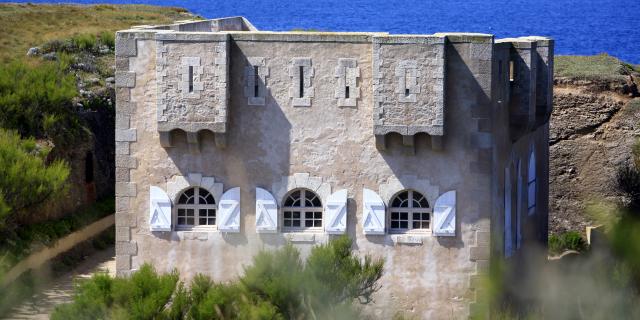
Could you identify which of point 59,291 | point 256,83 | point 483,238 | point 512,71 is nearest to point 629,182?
point 512,71

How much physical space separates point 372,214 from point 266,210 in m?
2.04

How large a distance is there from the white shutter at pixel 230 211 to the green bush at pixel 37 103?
11001 millimetres

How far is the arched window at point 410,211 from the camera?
91.5ft

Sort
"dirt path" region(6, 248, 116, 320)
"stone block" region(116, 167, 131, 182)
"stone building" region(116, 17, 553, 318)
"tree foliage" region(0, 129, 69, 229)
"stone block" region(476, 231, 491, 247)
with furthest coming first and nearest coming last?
"tree foliage" region(0, 129, 69, 229) → "dirt path" region(6, 248, 116, 320) → "stone block" region(116, 167, 131, 182) → "stone block" region(476, 231, 491, 247) → "stone building" region(116, 17, 553, 318)

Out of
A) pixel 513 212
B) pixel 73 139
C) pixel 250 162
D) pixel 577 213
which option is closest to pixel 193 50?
pixel 250 162

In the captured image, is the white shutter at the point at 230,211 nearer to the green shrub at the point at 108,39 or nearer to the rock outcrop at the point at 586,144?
the rock outcrop at the point at 586,144

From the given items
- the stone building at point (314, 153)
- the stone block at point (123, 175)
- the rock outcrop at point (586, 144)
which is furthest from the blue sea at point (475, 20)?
the stone block at point (123, 175)

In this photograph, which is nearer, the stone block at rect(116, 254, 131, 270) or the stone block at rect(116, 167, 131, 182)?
the stone block at rect(116, 167, 131, 182)

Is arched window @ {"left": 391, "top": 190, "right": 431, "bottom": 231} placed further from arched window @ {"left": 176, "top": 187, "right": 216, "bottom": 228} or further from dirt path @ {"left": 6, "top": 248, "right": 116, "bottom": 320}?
dirt path @ {"left": 6, "top": 248, "right": 116, "bottom": 320}

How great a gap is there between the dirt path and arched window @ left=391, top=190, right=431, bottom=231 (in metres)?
5.68

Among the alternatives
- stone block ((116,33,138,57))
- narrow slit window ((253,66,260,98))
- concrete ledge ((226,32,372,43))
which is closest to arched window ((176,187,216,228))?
narrow slit window ((253,66,260,98))

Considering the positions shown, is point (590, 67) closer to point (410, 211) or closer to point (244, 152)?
point (410, 211)

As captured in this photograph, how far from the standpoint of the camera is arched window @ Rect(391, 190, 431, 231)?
1097 inches

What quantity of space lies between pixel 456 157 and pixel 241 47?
4605 mm
